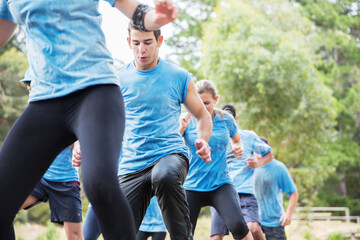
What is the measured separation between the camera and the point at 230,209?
5.43 metres

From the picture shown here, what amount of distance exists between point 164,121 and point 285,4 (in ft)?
65.3

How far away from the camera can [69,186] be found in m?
5.79

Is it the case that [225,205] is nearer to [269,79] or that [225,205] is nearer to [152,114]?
[152,114]

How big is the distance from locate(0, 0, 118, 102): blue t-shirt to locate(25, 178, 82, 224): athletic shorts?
3285 mm

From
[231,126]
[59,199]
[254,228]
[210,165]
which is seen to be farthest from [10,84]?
[210,165]

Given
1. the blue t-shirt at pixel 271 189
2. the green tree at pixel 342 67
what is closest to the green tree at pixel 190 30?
the green tree at pixel 342 67

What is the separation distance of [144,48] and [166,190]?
47.6 inches

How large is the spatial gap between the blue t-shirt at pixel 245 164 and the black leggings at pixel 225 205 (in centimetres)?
181

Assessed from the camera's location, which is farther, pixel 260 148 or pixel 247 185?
pixel 260 148

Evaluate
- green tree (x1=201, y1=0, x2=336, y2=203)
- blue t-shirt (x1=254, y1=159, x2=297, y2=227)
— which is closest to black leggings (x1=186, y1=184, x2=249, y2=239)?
blue t-shirt (x1=254, y1=159, x2=297, y2=227)

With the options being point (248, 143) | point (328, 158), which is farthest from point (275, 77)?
point (328, 158)

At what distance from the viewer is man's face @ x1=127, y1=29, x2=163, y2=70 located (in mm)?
4141

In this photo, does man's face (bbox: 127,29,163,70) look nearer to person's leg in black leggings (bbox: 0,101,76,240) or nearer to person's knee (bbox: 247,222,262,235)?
person's leg in black leggings (bbox: 0,101,76,240)

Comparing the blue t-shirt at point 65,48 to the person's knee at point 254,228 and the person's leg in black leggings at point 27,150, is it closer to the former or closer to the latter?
the person's leg in black leggings at point 27,150
